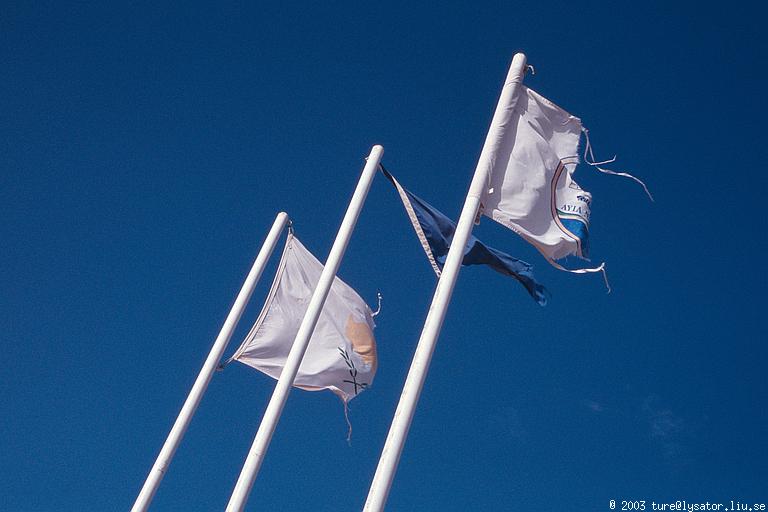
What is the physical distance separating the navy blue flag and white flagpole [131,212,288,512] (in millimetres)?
3959

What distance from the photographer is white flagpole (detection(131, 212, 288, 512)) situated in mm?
9602

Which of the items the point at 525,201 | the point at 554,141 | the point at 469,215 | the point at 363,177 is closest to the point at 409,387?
the point at 469,215

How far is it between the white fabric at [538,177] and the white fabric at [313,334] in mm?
4406

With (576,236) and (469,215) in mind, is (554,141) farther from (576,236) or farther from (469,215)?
(469,215)

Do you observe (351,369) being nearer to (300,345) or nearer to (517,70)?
(300,345)

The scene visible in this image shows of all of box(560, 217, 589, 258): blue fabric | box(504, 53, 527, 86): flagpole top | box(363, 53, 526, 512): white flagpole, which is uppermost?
box(504, 53, 527, 86): flagpole top

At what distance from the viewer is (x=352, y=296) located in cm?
1167

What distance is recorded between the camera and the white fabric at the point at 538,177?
7.79 metres

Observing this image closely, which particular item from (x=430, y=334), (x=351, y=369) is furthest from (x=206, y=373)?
(x=430, y=334)

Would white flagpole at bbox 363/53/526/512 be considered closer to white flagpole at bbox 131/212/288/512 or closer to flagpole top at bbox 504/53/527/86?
flagpole top at bbox 504/53/527/86

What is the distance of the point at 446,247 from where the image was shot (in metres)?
8.50

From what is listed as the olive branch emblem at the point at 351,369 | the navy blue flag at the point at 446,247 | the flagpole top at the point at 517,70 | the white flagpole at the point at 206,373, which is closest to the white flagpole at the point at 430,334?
the flagpole top at the point at 517,70

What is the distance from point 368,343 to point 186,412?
3.07 meters

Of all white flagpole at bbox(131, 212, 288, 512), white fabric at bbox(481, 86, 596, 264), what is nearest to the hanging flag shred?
white fabric at bbox(481, 86, 596, 264)
